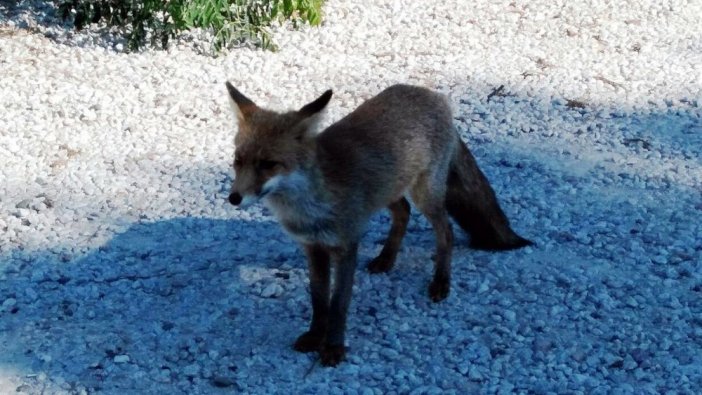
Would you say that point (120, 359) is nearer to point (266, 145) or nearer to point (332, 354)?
point (332, 354)

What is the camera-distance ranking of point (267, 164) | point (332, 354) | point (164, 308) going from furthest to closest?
point (164, 308)
point (332, 354)
point (267, 164)

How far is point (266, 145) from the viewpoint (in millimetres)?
4848

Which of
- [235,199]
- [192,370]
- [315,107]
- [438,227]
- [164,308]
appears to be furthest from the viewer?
[438,227]

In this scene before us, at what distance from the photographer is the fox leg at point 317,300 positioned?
5352mm

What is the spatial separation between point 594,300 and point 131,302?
8.84 ft

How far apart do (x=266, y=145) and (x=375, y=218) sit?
2.24m

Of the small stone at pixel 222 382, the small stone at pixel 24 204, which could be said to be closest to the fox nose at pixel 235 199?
the small stone at pixel 222 382

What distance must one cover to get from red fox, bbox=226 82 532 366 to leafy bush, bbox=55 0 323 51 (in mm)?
3276

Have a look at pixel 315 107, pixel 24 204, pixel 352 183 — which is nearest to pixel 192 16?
pixel 24 204

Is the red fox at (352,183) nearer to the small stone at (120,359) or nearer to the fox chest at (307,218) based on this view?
the fox chest at (307,218)

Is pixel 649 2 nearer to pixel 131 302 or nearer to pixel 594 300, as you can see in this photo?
pixel 594 300

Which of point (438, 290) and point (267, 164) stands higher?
point (267, 164)

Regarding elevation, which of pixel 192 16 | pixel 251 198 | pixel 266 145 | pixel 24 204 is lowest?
pixel 24 204

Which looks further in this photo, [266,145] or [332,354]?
[332,354]
